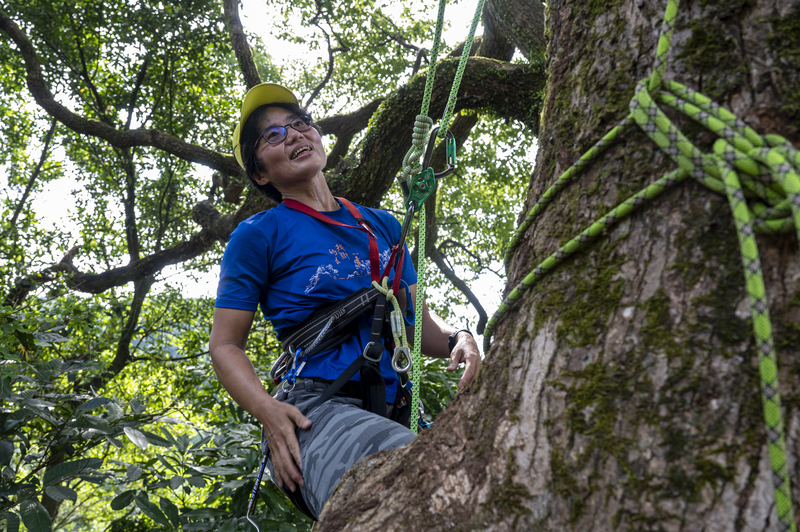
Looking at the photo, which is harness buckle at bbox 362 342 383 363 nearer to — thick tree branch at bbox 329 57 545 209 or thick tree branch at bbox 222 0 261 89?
thick tree branch at bbox 329 57 545 209

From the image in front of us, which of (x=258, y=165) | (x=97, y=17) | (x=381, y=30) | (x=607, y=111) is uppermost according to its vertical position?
(x=381, y=30)

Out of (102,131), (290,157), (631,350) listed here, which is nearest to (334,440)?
(631,350)

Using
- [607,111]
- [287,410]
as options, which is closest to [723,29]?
[607,111]

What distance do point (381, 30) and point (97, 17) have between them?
522 cm

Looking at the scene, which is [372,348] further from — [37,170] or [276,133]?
[37,170]

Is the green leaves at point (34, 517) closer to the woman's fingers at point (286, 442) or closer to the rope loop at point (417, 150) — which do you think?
the woman's fingers at point (286, 442)

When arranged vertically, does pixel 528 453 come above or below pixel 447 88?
below

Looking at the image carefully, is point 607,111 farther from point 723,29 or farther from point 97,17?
point 97,17

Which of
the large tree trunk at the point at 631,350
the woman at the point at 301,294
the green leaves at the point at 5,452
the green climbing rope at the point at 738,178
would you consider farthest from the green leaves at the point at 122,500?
the green climbing rope at the point at 738,178

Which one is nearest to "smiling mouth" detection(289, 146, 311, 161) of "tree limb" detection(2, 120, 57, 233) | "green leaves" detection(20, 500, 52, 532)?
"green leaves" detection(20, 500, 52, 532)

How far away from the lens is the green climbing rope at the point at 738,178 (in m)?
0.70

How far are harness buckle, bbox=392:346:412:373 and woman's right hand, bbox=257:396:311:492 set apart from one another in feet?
1.08

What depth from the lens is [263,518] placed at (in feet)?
8.38

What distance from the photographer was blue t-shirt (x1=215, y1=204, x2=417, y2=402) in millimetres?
1894
